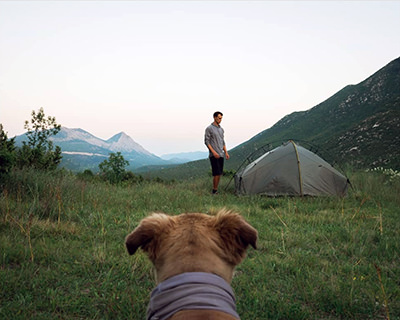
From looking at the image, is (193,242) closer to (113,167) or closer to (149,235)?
(149,235)

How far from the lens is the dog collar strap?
4.33 ft

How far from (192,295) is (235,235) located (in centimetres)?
47

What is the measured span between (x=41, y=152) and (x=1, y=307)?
26.7ft

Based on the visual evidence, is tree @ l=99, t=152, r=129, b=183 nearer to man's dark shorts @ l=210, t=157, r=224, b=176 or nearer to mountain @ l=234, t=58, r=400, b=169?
man's dark shorts @ l=210, t=157, r=224, b=176

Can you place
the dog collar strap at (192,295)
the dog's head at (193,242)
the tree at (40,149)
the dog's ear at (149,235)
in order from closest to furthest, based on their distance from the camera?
the dog collar strap at (192,295)
the dog's head at (193,242)
the dog's ear at (149,235)
the tree at (40,149)

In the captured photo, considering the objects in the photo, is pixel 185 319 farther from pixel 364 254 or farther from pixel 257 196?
pixel 257 196

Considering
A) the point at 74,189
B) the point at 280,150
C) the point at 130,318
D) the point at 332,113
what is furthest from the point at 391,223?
the point at 332,113

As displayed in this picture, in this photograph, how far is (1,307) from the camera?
2.88 meters

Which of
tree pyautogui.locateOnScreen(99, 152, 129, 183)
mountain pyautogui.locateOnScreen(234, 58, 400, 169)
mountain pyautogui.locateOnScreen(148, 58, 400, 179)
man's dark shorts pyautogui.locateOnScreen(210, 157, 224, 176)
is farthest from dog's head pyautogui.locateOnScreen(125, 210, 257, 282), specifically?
mountain pyautogui.locateOnScreen(234, 58, 400, 169)

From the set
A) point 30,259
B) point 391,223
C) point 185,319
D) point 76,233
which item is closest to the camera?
point 185,319

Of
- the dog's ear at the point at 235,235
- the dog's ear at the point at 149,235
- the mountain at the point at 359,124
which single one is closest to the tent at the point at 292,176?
the dog's ear at the point at 235,235

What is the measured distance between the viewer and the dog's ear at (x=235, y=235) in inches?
66.5

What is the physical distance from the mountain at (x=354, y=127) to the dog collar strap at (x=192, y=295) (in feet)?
66.7

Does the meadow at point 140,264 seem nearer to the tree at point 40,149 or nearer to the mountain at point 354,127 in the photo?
the tree at point 40,149
